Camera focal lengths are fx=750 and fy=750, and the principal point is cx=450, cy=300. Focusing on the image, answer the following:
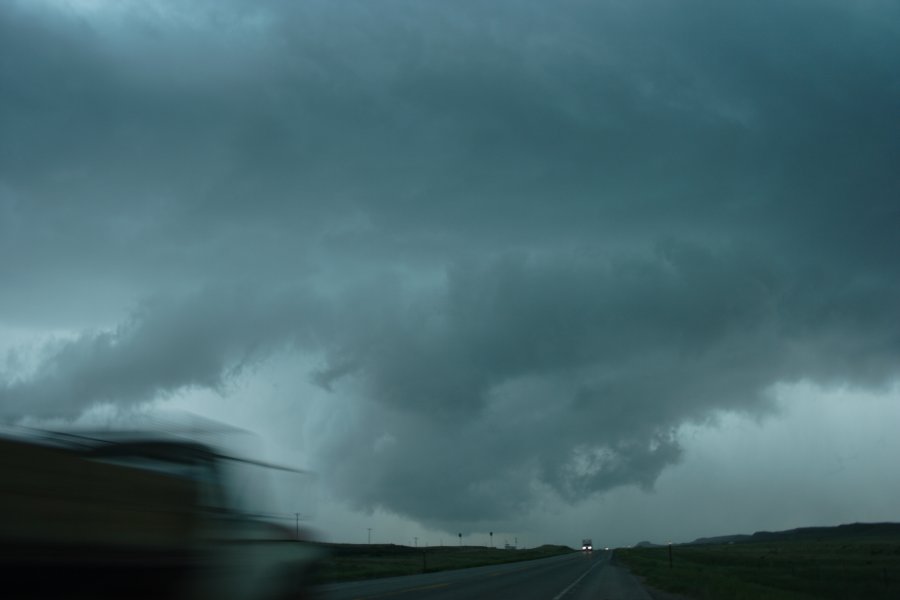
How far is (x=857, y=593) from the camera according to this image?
3161 cm

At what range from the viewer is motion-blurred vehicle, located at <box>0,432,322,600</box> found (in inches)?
165

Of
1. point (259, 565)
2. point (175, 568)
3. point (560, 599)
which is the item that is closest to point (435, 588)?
point (560, 599)

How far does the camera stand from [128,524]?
5.16 m

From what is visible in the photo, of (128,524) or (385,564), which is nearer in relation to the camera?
(128,524)

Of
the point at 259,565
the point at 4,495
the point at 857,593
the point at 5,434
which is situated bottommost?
the point at 857,593

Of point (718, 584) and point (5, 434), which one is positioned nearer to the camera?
point (5, 434)

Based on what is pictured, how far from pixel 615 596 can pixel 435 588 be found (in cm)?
639

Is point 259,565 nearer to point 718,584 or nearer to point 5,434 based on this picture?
point 5,434

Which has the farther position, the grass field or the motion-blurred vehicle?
the grass field

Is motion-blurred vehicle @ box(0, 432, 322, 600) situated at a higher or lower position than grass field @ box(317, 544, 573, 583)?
higher

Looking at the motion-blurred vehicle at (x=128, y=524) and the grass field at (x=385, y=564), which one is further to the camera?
the grass field at (x=385, y=564)

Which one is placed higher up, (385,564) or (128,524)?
(128,524)

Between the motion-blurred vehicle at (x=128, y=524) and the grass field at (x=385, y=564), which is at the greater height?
the motion-blurred vehicle at (x=128, y=524)

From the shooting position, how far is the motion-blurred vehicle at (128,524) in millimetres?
4180
